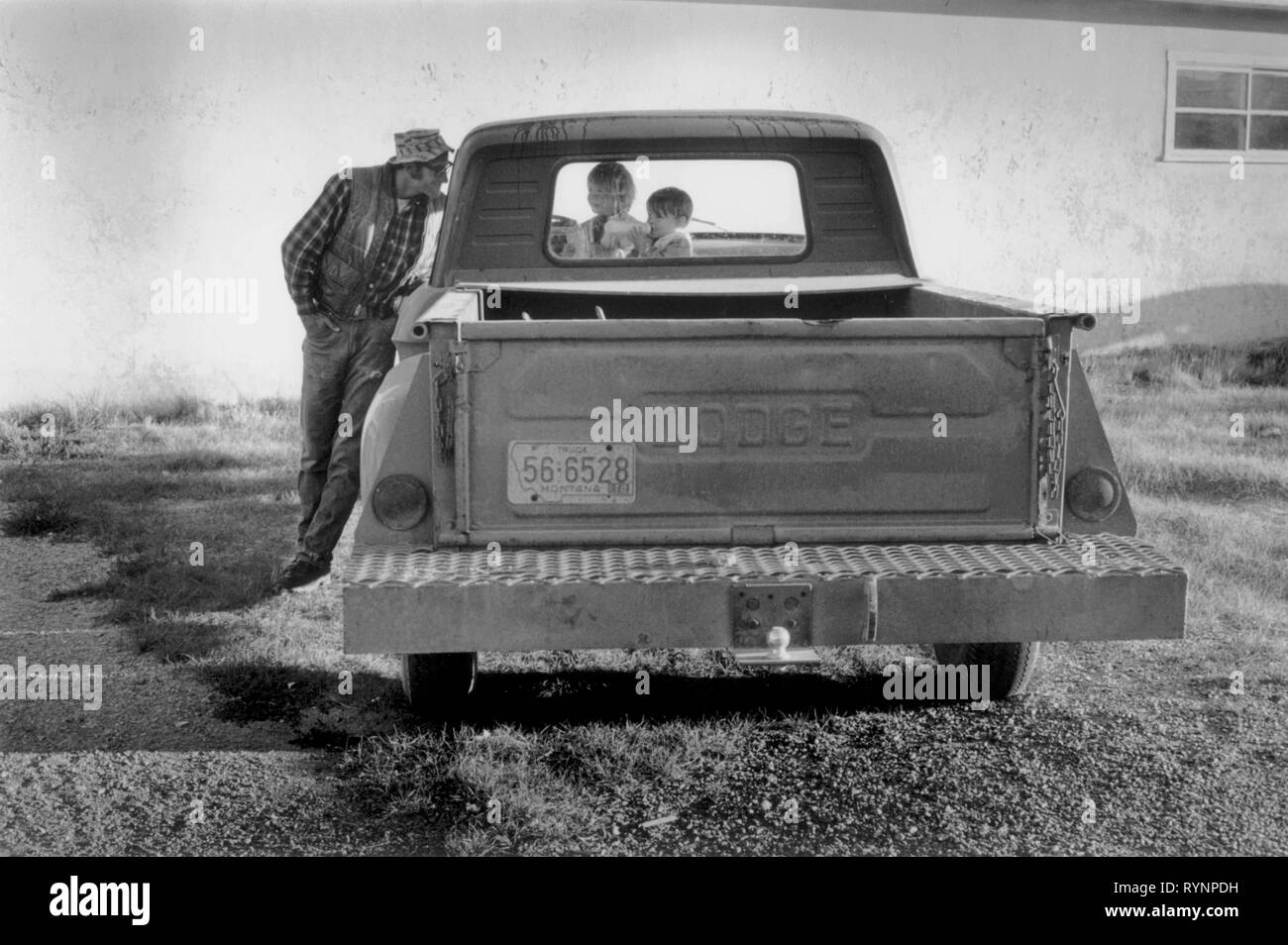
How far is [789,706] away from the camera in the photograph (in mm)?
4379

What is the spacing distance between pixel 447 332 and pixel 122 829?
1.48 metres

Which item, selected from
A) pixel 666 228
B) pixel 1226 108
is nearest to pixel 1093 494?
pixel 666 228

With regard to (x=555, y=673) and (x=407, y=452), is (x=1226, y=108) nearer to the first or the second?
(x=555, y=673)

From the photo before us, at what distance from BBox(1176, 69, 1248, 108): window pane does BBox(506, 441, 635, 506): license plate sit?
34.3ft

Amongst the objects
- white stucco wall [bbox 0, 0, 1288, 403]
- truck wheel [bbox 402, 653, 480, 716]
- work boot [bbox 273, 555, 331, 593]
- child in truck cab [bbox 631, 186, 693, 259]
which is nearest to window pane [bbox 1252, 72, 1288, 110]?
white stucco wall [bbox 0, 0, 1288, 403]

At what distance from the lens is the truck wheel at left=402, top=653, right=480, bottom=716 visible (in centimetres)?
406

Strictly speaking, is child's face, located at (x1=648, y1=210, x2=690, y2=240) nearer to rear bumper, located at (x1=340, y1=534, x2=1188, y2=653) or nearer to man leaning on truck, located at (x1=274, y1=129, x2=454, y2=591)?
man leaning on truck, located at (x1=274, y1=129, x2=454, y2=591)

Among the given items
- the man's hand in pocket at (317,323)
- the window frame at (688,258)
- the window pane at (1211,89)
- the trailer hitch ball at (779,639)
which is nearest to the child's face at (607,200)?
the window frame at (688,258)

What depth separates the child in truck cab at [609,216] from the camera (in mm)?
→ 5168

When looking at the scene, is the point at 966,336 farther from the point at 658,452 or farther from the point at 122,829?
the point at 122,829

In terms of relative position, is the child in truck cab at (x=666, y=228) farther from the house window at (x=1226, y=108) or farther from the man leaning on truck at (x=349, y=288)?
the house window at (x=1226, y=108)

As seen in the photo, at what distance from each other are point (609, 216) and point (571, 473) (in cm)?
210

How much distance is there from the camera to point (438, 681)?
412 cm
